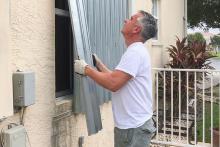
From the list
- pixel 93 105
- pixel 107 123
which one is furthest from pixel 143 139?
pixel 107 123

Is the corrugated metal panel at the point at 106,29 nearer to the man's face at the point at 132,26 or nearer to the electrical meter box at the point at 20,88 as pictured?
the man's face at the point at 132,26

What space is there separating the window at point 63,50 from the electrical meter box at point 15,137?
3.34ft

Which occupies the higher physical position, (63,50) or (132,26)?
(132,26)

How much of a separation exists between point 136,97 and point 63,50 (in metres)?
1.18

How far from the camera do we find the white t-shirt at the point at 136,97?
3307 mm

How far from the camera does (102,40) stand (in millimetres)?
4547

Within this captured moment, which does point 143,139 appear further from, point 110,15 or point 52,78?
point 110,15

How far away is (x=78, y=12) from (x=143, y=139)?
137 centimetres

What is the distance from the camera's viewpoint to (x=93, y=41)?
4.27m

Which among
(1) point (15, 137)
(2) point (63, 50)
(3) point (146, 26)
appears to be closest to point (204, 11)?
(2) point (63, 50)

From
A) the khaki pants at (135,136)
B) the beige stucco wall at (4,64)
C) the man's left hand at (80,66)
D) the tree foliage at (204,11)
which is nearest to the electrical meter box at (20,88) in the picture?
the beige stucco wall at (4,64)

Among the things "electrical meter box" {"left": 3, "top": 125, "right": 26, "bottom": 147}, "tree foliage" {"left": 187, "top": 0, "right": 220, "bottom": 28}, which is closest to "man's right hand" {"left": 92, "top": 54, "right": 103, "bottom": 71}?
"electrical meter box" {"left": 3, "top": 125, "right": 26, "bottom": 147}

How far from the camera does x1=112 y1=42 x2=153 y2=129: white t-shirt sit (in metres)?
3.31

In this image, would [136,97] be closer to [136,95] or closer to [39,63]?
[136,95]
